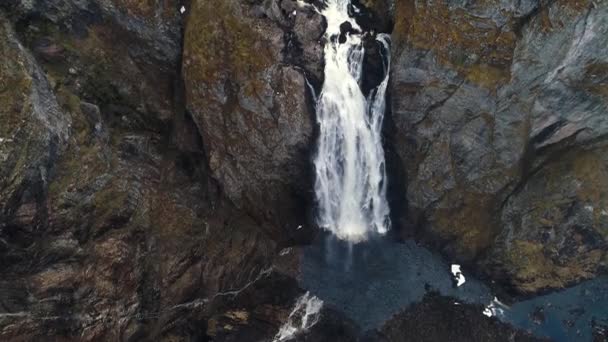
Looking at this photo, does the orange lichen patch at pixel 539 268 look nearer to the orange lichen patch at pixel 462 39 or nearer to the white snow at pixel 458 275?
the white snow at pixel 458 275

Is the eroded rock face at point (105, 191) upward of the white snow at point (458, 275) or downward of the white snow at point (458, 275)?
upward

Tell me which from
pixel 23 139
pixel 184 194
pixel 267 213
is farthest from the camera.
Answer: pixel 267 213

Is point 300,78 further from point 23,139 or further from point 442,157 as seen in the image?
point 23,139

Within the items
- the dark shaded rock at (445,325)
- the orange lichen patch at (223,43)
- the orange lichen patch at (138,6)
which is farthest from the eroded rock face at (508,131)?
the orange lichen patch at (138,6)

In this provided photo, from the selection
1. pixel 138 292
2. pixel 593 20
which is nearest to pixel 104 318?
pixel 138 292

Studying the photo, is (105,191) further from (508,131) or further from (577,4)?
(577,4)

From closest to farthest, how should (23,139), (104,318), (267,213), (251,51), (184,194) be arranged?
1. (23,139)
2. (104,318)
3. (251,51)
4. (184,194)
5. (267,213)
